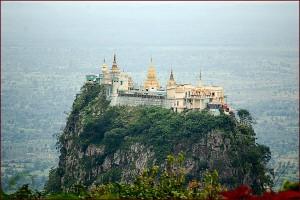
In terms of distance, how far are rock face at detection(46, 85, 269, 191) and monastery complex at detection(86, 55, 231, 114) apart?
58 centimetres

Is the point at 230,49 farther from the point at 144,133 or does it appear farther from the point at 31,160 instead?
the point at 144,133

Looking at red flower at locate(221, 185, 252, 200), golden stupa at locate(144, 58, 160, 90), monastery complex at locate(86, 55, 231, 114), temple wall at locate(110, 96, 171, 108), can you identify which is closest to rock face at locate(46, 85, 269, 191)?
temple wall at locate(110, 96, 171, 108)

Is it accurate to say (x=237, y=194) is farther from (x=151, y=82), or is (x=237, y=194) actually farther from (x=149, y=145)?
(x=151, y=82)

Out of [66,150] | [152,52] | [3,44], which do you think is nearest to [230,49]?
[152,52]

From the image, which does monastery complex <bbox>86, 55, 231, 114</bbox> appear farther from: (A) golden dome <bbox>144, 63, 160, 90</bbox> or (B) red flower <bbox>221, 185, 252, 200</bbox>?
(B) red flower <bbox>221, 185, 252, 200</bbox>

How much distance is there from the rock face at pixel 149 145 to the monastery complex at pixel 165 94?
0.58m

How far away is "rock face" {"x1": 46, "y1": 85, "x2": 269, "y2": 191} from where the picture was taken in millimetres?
44594

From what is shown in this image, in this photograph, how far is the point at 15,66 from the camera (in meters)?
123

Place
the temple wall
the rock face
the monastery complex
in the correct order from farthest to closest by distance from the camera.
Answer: the temple wall, the monastery complex, the rock face

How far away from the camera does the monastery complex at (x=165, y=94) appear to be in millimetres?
46406

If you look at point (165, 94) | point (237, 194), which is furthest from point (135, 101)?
point (237, 194)

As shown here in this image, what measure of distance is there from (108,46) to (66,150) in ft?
319

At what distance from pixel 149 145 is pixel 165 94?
286 centimetres

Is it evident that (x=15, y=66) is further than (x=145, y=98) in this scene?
Yes
